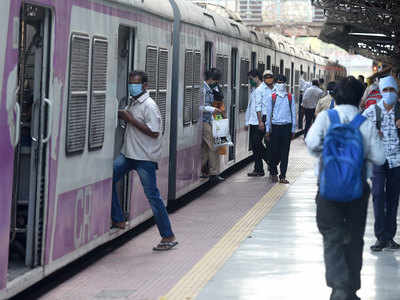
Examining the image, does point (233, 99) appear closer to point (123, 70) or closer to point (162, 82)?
point (162, 82)

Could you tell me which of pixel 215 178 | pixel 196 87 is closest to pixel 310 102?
pixel 215 178

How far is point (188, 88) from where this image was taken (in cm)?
1277

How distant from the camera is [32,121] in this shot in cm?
711

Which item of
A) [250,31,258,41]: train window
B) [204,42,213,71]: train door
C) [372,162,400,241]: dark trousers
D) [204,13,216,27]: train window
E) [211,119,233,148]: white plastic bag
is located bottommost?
[372,162,400,241]: dark trousers

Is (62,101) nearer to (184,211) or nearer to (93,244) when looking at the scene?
(93,244)

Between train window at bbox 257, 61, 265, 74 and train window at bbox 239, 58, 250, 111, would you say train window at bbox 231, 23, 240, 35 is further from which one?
train window at bbox 257, 61, 265, 74

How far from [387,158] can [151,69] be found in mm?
2728

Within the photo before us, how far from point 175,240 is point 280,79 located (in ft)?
18.4

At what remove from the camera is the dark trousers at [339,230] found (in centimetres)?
670

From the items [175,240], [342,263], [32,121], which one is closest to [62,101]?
[32,121]

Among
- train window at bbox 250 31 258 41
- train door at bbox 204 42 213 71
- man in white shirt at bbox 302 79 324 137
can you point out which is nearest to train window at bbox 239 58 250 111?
train window at bbox 250 31 258 41

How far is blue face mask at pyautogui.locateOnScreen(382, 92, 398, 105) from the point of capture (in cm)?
931

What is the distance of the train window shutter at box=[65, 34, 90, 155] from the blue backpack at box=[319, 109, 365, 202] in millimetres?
2127

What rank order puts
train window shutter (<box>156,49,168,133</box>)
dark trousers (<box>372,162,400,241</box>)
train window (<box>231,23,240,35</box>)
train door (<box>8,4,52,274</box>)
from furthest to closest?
train window (<box>231,23,240,35</box>), train window shutter (<box>156,49,168,133</box>), dark trousers (<box>372,162,400,241</box>), train door (<box>8,4,52,274</box>)
